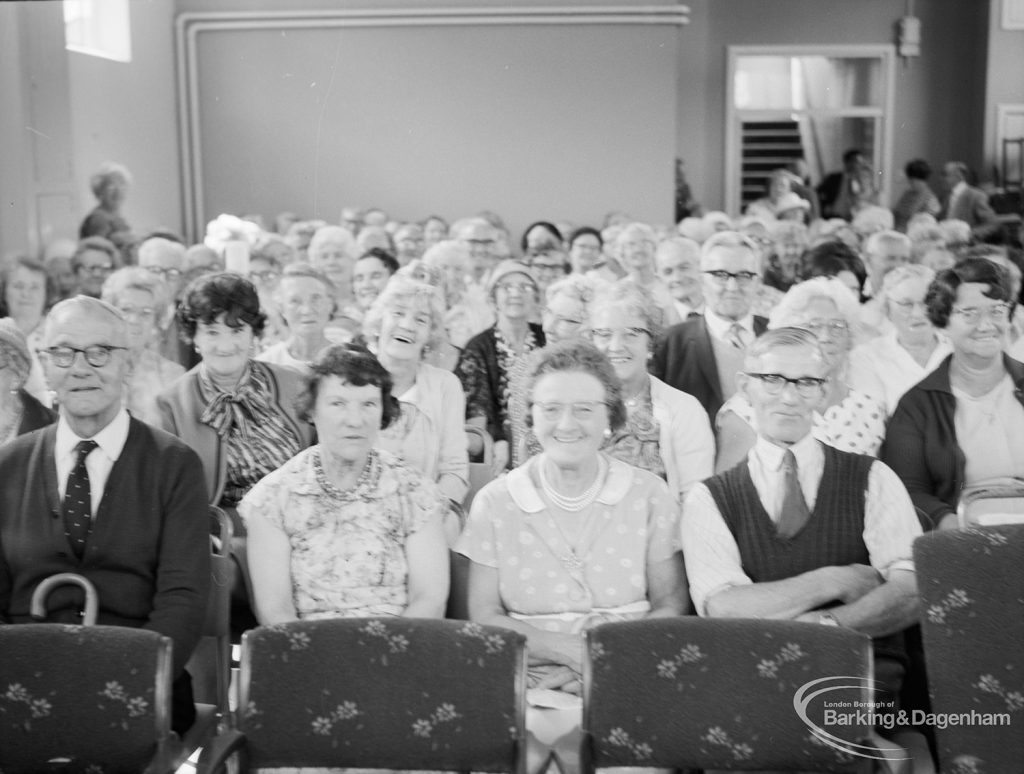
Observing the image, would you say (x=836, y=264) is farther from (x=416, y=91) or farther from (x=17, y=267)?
(x=416, y=91)

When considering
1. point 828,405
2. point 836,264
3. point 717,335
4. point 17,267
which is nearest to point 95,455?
point 828,405

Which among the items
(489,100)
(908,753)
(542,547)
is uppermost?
(489,100)

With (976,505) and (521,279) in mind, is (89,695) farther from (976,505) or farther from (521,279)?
(521,279)

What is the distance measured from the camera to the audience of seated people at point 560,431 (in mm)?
2607

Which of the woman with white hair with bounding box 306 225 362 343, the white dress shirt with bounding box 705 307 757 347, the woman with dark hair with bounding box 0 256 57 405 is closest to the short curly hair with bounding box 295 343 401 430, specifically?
the white dress shirt with bounding box 705 307 757 347

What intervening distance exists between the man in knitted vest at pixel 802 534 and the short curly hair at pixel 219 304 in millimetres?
1557

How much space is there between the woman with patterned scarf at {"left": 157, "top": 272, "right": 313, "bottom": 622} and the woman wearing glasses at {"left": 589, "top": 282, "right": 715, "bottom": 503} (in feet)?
3.08

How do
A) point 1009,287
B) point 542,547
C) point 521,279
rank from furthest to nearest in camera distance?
point 521,279 < point 1009,287 < point 542,547

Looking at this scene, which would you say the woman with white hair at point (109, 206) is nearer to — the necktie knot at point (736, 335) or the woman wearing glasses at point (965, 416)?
the necktie knot at point (736, 335)

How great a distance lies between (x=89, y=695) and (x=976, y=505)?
6.79ft

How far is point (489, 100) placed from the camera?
10656mm

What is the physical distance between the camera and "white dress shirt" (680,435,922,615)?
258cm

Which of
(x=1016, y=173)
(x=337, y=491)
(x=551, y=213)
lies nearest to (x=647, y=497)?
(x=337, y=491)

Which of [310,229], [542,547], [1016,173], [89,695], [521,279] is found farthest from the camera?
[1016,173]
